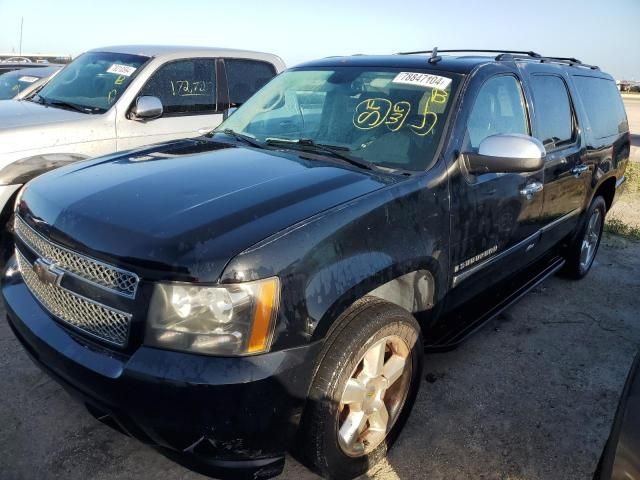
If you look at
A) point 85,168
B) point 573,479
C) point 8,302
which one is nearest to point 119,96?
point 85,168

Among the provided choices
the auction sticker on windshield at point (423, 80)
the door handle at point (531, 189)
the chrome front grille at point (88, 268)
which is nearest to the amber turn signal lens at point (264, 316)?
the chrome front grille at point (88, 268)

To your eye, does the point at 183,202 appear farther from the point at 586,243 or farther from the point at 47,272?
the point at 586,243

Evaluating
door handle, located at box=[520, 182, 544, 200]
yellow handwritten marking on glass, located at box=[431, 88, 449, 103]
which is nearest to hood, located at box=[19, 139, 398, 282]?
yellow handwritten marking on glass, located at box=[431, 88, 449, 103]

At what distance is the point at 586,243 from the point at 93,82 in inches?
195

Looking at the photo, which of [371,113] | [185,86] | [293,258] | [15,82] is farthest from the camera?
[15,82]

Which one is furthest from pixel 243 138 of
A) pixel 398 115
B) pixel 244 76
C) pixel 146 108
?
pixel 244 76

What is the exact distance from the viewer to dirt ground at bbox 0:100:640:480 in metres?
2.51

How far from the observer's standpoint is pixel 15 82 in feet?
25.0

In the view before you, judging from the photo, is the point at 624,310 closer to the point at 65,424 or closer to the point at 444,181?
the point at 444,181

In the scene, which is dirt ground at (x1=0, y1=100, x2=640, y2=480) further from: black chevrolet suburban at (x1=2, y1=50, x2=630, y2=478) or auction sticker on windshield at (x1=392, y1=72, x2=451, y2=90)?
auction sticker on windshield at (x1=392, y1=72, x2=451, y2=90)

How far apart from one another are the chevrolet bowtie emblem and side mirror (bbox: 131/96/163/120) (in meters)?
2.87

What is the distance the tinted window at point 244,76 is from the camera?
5.90 m

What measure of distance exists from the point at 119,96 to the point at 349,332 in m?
3.84

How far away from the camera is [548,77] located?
381 cm
